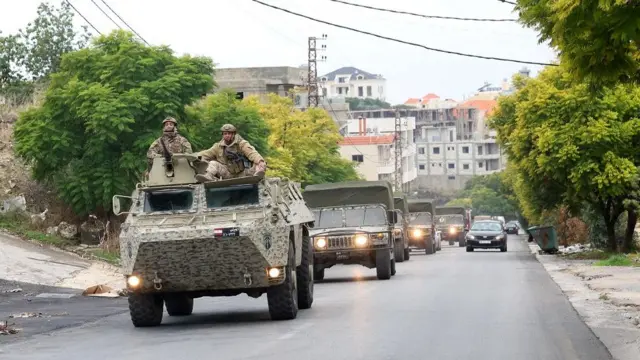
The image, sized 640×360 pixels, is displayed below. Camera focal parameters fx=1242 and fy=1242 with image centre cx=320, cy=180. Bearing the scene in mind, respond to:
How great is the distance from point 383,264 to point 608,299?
800cm

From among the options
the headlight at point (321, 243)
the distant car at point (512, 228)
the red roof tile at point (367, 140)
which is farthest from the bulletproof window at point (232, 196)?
the red roof tile at point (367, 140)

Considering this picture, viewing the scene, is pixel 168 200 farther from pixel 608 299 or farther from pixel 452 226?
pixel 452 226

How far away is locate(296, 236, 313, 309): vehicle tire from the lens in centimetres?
1902

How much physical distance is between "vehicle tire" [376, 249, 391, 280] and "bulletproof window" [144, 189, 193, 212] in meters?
12.0

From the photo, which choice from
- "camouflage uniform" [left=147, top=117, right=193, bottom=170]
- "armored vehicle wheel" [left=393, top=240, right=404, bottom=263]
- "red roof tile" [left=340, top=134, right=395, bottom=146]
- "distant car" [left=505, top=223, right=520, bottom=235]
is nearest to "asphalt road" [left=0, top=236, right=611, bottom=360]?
"camouflage uniform" [left=147, top=117, right=193, bottom=170]

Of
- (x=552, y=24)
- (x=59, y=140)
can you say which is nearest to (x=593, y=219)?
(x=59, y=140)

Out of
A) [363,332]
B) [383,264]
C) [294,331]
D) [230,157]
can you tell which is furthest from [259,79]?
[363,332]

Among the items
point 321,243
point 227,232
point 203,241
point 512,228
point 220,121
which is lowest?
point 203,241

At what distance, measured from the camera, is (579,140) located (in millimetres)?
38625

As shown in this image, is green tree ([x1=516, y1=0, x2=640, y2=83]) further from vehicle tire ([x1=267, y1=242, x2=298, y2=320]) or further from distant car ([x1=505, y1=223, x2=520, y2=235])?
distant car ([x1=505, y1=223, x2=520, y2=235])

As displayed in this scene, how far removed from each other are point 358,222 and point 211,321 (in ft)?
43.1

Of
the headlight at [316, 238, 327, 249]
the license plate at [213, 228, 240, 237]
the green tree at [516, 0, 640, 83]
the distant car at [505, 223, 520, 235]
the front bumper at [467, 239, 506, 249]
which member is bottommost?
the license plate at [213, 228, 240, 237]

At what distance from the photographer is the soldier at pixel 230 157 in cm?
1814

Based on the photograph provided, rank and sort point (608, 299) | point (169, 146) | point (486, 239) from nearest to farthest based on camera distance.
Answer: point (169, 146) < point (608, 299) < point (486, 239)
